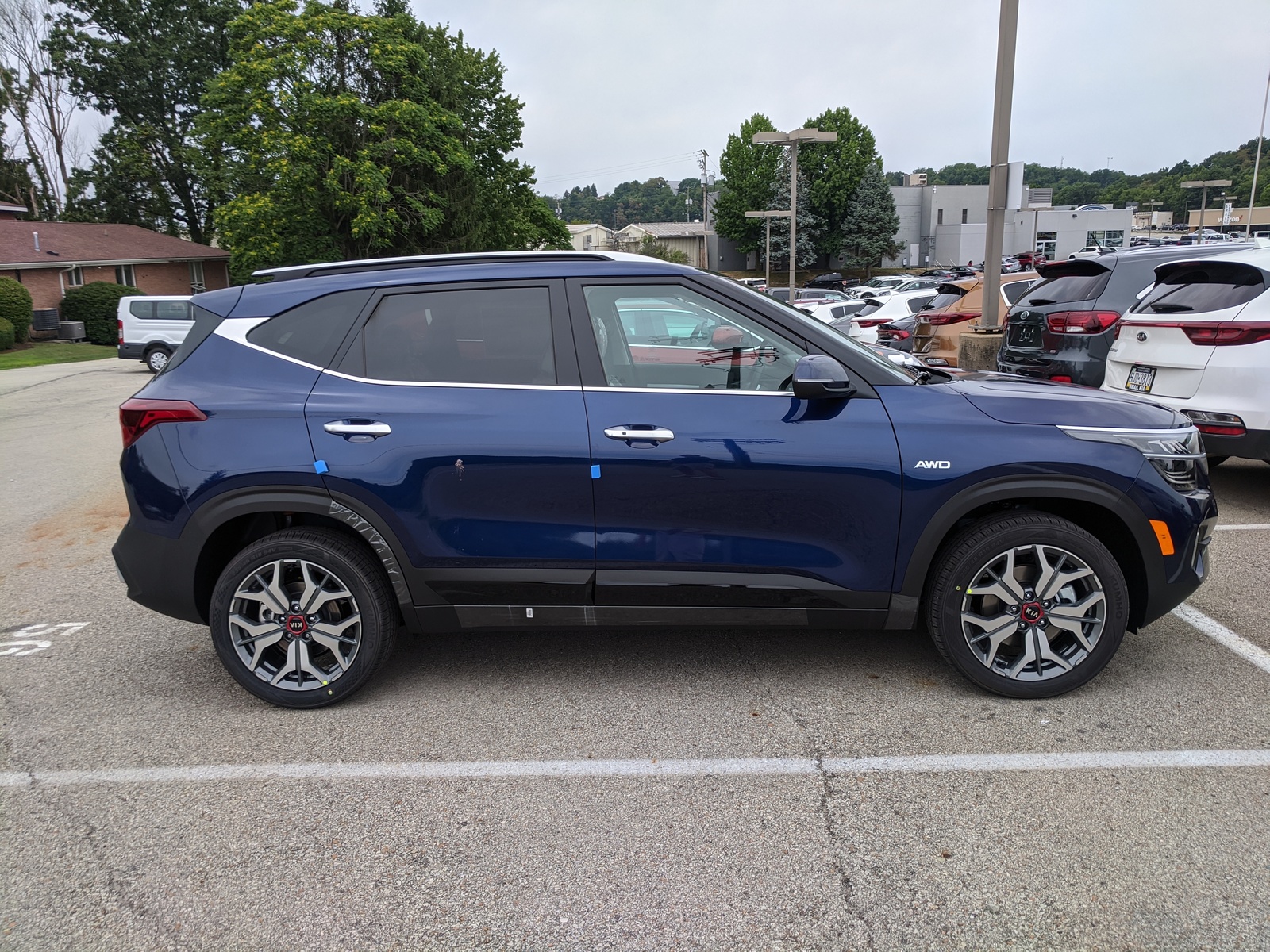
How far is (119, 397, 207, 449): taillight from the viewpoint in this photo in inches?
142

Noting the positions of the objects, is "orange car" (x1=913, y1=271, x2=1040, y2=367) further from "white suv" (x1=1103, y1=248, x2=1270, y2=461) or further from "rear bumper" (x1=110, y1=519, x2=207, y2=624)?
"rear bumper" (x1=110, y1=519, x2=207, y2=624)

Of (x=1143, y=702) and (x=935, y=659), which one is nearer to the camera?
(x=1143, y=702)

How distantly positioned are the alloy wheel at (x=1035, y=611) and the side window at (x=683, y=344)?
3.84 ft

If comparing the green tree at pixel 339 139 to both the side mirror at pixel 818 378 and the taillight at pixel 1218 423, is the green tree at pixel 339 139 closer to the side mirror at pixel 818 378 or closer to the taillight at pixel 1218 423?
the taillight at pixel 1218 423

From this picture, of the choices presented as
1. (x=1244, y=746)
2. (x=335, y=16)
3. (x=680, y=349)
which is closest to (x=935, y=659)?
(x=1244, y=746)

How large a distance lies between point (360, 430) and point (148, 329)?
74.5ft

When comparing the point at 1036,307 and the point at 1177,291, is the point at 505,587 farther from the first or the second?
the point at 1036,307

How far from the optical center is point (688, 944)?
2.38 metres

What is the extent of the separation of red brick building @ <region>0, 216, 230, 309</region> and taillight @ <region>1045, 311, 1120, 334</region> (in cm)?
3747

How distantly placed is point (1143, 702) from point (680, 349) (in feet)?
7.90

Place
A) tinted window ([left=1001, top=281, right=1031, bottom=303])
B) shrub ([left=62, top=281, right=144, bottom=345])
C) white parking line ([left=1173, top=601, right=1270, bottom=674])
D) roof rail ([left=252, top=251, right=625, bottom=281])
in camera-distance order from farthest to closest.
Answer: shrub ([left=62, top=281, right=144, bottom=345])
tinted window ([left=1001, top=281, right=1031, bottom=303])
white parking line ([left=1173, top=601, right=1270, bottom=674])
roof rail ([left=252, top=251, right=625, bottom=281])

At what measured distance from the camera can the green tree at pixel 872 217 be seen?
67875 mm

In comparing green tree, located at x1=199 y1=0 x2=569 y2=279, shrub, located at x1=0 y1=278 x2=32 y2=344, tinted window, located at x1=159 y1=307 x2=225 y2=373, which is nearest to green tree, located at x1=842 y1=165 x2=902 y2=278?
green tree, located at x1=199 y1=0 x2=569 y2=279

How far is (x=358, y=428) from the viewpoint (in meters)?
3.54
